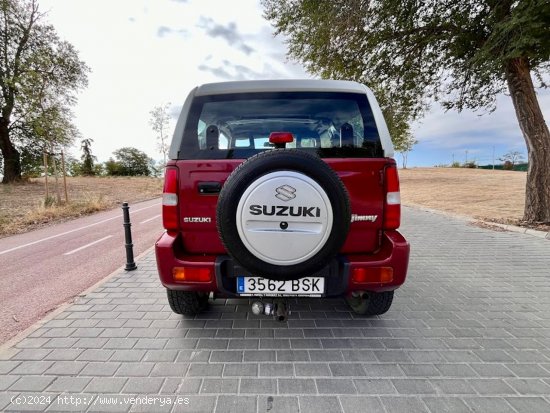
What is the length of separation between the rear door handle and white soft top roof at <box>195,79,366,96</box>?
0.79 metres

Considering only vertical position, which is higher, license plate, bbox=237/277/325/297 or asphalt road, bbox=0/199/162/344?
license plate, bbox=237/277/325/297

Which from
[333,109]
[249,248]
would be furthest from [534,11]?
[249,248]

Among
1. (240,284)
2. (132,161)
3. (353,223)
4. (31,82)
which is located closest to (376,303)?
(353,223)

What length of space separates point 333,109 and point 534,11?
5.64m

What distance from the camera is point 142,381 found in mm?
2010

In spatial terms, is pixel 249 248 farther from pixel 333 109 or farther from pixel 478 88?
pixel 478 88

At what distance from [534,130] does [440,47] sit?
10.8ft

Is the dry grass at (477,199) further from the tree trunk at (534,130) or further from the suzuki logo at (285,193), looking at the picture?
the suzuki logo at (285,193)

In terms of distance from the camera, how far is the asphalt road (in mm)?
3299

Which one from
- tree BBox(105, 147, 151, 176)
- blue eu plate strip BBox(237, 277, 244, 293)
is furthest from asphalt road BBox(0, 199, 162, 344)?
tree BBox(105, 147, 151, 176)

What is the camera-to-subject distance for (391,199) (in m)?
2.20

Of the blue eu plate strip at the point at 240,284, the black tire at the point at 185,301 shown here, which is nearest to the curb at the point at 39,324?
the black tire at the point at 185,301

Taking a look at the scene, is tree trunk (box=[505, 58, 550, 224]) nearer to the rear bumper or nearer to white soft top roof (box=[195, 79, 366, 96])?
white soft top roof (box=[195, 79, 366, 96])

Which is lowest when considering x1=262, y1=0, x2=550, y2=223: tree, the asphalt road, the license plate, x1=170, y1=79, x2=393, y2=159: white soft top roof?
the asphalt road
